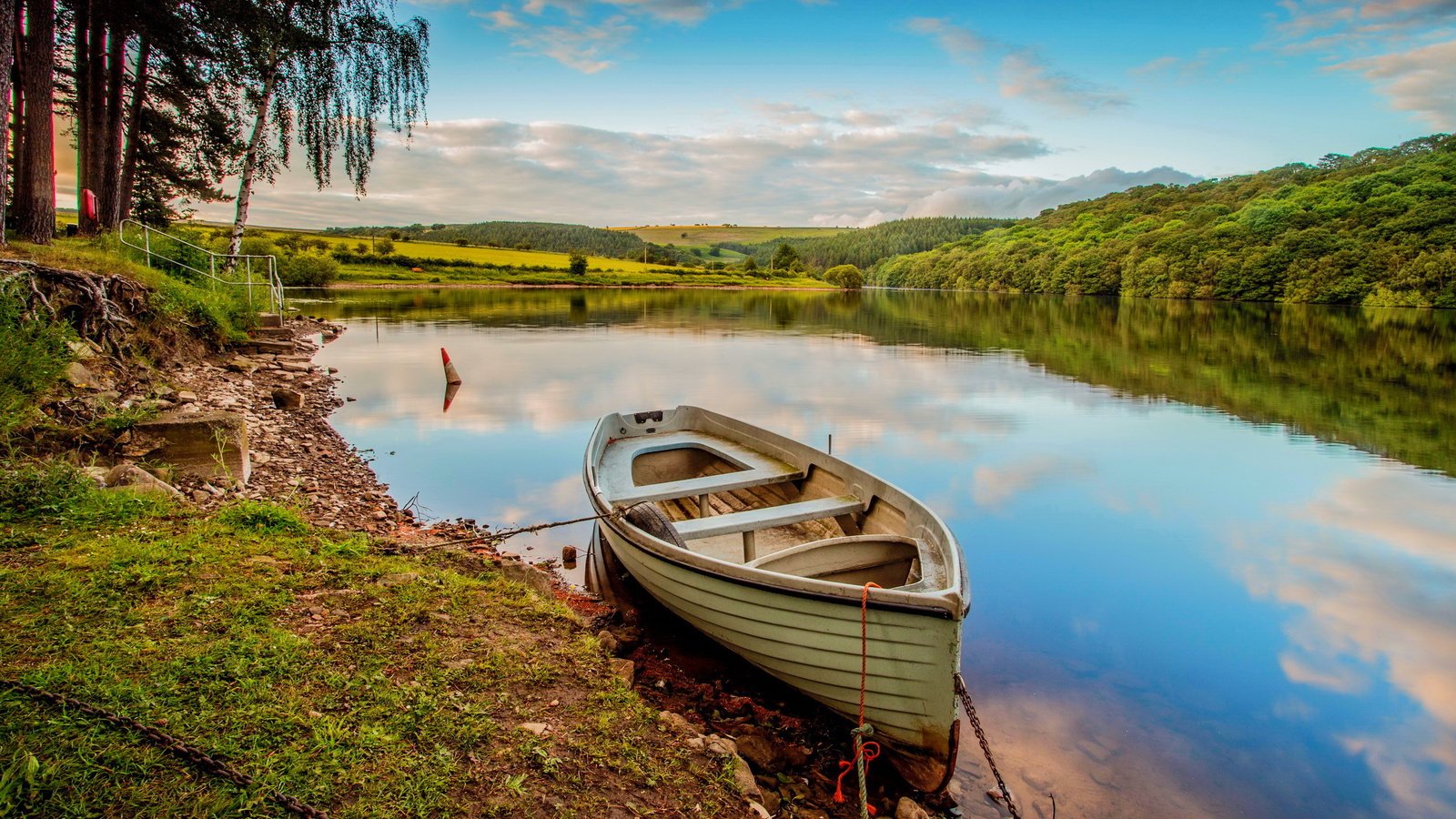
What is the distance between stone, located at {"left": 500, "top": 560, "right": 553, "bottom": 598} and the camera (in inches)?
262

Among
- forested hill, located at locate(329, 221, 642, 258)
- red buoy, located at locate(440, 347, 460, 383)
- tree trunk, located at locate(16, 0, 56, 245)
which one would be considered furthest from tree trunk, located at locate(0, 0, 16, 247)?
forested hill, located at locate(329, 221, 642, 258)

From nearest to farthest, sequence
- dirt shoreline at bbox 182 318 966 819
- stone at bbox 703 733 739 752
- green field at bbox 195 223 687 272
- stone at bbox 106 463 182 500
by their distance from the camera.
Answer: stone at bbox 703 733 739 752 < dirt shoreline at bbox 182 318 966 819 < stone at bbox 106 463 182 500 < green field at bbox 195 223 687 272

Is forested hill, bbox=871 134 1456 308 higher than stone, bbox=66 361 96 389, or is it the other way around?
forested hill, bbox=871 134 1456 308

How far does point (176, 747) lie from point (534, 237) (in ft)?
557

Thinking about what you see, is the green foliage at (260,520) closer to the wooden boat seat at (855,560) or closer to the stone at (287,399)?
the wooden boat seat at (855,560)

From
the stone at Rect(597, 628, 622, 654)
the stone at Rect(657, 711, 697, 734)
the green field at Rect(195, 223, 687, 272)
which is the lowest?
the stone at Rect(597, 628, 622, 654)

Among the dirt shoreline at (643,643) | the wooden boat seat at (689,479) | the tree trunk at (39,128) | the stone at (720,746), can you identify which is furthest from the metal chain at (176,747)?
the tree trunk at (39,128)

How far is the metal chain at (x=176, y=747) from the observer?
2.99 m

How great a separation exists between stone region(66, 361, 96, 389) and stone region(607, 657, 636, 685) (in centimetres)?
684

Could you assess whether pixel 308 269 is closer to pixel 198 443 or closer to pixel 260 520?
pixel 198 443

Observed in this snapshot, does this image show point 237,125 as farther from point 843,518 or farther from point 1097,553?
point 1097,553

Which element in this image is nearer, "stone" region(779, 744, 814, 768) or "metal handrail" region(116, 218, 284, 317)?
"stone" region(779, 744, 814, 768)

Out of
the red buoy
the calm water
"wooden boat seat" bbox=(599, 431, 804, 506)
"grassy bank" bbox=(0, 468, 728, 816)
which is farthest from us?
the red buoy

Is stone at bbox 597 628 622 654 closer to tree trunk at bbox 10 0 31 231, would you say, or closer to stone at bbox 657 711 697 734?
stone at bbox 657 711 697 734
